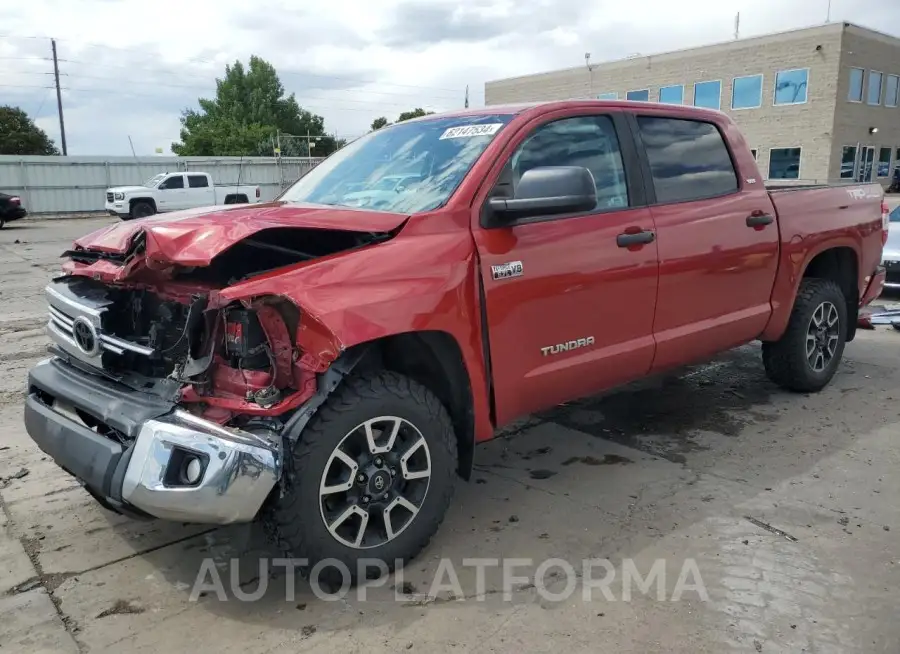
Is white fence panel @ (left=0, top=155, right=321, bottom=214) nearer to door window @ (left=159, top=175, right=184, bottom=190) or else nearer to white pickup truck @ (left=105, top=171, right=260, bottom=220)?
white pickup truck @ (left=105, top=171, right=260, bottom=220)

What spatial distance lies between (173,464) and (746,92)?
36375 millimetres

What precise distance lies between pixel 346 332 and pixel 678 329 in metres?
2.20

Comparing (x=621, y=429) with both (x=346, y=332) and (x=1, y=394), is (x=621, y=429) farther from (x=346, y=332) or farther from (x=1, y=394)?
(x=1, y=394)

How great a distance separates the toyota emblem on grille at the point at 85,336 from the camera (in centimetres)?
296

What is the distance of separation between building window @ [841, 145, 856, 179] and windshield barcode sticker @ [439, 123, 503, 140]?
33569 mm

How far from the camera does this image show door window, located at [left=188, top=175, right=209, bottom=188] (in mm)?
26750

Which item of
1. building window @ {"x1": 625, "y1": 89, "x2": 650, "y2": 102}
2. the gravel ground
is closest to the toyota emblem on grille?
the gravel ground

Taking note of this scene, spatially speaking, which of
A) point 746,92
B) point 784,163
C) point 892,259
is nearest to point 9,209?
point 892,259

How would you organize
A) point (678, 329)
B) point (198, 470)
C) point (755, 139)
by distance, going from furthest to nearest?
point (755, 139) → point (678, 329) → point (198, 470)

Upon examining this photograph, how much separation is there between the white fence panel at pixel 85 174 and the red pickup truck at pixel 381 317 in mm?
24351

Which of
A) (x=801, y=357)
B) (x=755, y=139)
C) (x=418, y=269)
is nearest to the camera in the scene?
(x=418, y=269)

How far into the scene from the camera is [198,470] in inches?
98.3

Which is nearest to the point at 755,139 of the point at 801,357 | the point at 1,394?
the point at 801,357

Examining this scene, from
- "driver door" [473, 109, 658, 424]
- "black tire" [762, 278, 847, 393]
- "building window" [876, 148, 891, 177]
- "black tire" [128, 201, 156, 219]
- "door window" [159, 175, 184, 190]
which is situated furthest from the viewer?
"building window" [876, 148, 891, 177]
